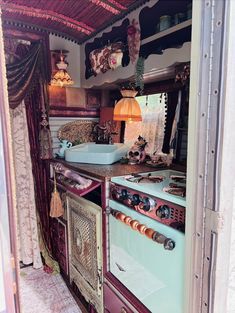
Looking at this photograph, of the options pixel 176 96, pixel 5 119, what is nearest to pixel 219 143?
pixel 5 119

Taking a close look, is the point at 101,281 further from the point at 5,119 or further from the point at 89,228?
the point at 5,119

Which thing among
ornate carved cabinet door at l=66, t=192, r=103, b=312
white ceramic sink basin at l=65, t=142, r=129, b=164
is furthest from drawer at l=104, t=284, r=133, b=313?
white ceramic sink basin at l=65, t=142, r=129, b=164

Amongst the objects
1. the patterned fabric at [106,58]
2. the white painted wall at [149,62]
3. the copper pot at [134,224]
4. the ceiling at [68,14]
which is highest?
the ceiling at [68,14]

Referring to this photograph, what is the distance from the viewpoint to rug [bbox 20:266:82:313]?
1.86 meters

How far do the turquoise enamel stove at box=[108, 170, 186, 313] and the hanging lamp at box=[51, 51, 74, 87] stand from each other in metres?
1.20

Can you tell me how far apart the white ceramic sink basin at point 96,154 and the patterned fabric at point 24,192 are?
49cm

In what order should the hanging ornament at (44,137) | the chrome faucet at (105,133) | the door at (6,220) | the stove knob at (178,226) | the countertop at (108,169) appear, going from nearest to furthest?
the door at (6,220) < the stove knob at (178,226) < the countertop at (108,169) < the hanging ornament at (44,137) < the chrome faucet at (105,133)

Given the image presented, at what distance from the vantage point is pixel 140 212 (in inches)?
45.8

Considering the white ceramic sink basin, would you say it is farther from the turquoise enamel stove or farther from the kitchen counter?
the turquoise enamel stove

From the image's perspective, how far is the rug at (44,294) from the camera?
1.86 meters

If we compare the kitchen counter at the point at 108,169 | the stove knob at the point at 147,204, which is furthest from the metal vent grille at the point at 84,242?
the stove knob at the point at 147,204

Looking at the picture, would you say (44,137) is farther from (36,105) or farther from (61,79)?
(61,79)

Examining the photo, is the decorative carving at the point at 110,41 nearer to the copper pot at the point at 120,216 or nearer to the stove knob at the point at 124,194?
the stove knob at the point at 124,194

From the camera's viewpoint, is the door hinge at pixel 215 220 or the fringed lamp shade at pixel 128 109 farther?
the fringed lamp shade at pixel 128 109
